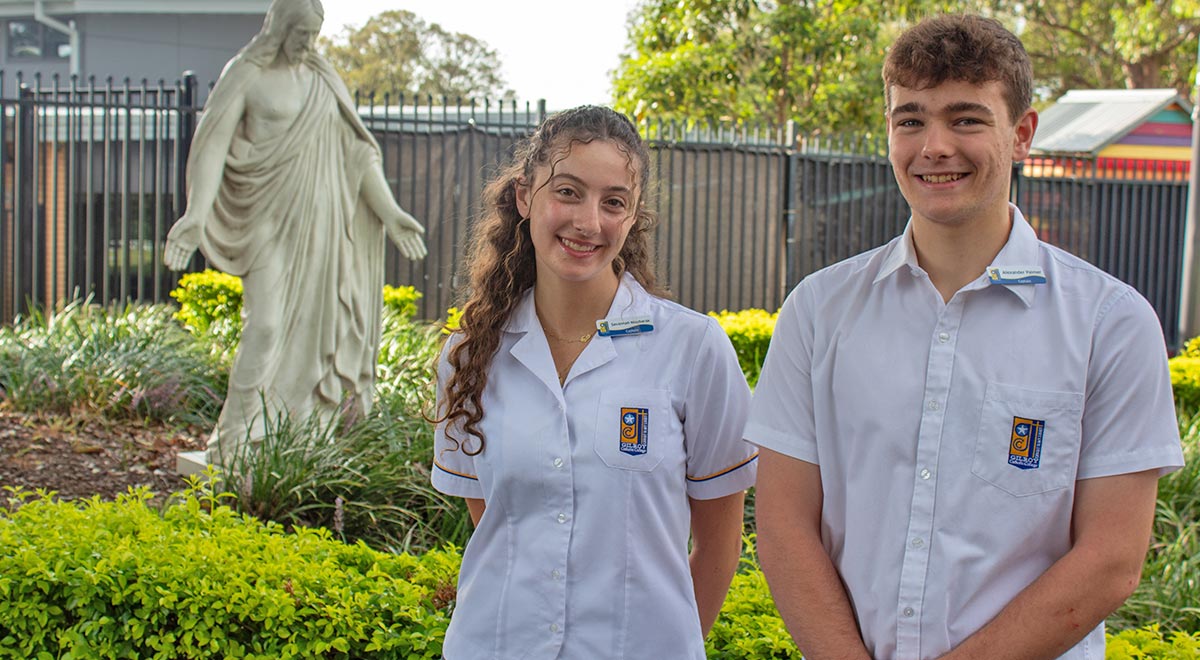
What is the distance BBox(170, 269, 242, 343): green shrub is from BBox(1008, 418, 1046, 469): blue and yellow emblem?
883 centimetres

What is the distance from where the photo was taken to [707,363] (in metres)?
2.42

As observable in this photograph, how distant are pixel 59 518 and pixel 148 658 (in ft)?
2.76

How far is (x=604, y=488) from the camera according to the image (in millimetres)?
2357

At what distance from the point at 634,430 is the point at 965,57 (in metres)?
0.90

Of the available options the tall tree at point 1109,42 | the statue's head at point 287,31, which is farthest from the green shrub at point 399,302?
the tall tree at point 1109,42

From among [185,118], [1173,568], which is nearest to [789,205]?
[185,118]

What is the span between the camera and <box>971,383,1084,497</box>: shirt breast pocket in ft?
6.42

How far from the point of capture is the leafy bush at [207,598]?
3.48 m

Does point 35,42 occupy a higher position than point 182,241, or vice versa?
point 35,42

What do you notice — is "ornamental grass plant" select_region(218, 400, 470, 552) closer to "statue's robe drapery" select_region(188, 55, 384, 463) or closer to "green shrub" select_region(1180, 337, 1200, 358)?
"statue's robe drapery" select_region(188, 55, 384, 463)

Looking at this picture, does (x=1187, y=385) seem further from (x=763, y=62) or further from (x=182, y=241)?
(x=763, y=62)

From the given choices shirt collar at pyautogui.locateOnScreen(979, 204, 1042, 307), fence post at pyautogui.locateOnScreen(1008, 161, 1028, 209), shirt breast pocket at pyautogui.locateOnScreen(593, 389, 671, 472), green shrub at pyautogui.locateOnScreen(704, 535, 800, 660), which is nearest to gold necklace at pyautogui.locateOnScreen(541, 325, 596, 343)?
shirt breast pocket at pyautogui.locateOnScreen(593, 389, 671, 472)

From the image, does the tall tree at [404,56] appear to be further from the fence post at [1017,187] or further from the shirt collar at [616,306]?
the shirt collar at [616,306]

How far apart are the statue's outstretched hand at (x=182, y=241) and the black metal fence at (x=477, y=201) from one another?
15.3 feet
